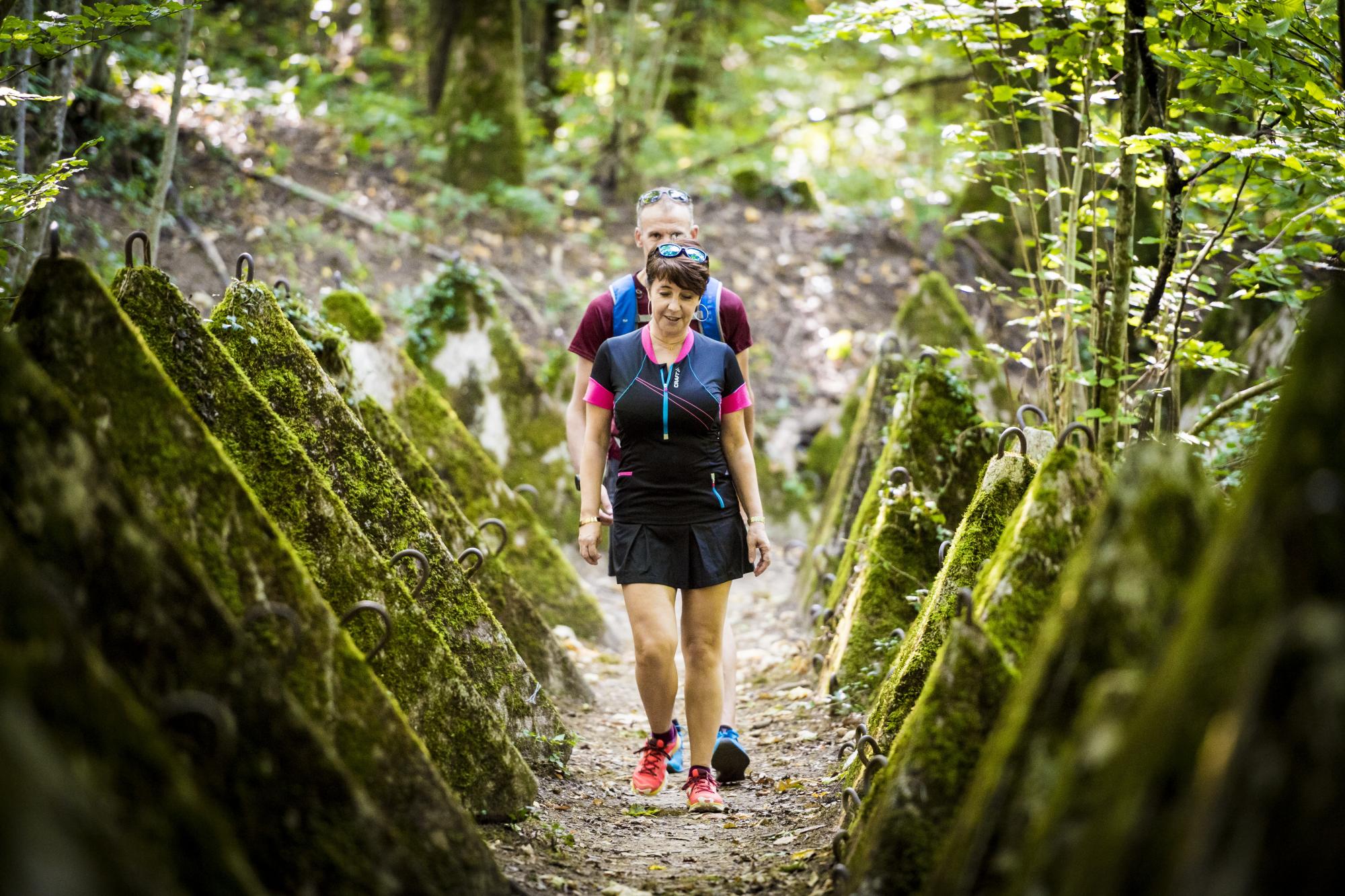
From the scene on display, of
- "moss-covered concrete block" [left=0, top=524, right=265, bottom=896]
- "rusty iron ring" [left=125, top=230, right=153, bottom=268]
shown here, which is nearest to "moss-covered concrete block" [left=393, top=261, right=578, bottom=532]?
"rusty iron ring" [left=125, top=230, right=153, bottom=268]

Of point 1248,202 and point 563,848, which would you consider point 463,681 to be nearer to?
point 563,848

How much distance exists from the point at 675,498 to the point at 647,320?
95 cm

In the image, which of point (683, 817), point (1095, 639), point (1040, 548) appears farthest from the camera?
point (683, 817)

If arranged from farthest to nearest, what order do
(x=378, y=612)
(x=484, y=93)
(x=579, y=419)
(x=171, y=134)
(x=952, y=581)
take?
(x=484, y=93) → (x=171, y=134) → (x=579, y=419) → (x=952, y=581) → (x=378, y=612)

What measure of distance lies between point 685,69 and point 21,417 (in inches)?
624

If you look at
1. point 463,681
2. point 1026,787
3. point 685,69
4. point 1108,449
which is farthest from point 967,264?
point 1026,787

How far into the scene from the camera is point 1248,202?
546cm

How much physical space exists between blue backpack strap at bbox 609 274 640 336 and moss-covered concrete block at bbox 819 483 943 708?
1.54m

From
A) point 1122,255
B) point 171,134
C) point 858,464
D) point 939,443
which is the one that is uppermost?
point 171,134

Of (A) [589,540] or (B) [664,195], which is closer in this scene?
(A) [589,540]

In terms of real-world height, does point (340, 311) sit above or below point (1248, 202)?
below

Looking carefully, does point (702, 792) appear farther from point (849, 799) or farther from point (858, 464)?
point (858, 464)

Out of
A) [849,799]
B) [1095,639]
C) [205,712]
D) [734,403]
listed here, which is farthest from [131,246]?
[1095,639]

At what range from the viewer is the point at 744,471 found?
4.26 metres
